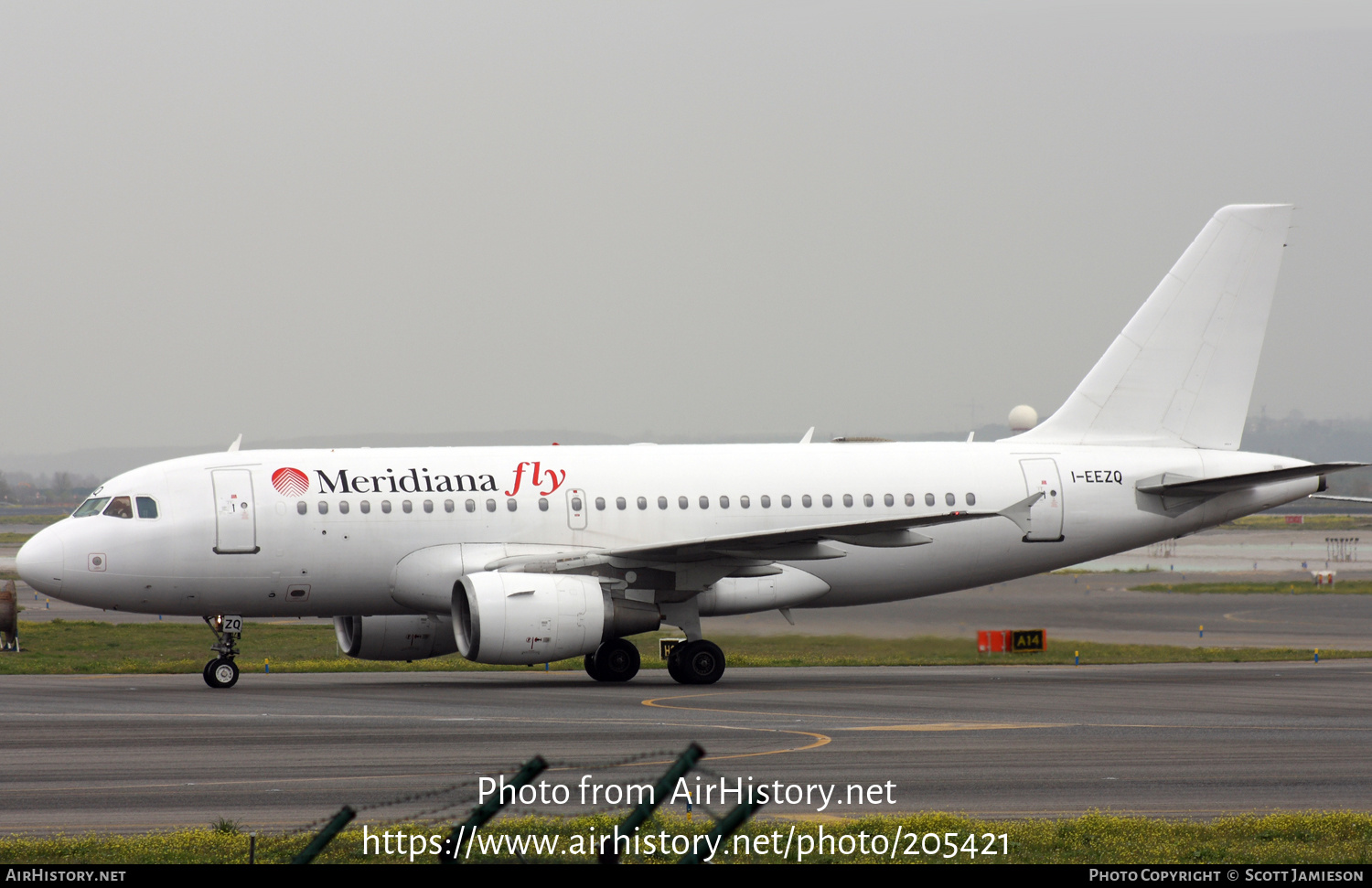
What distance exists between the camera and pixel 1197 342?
108ft

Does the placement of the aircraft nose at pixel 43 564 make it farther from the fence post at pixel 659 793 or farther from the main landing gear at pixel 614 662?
the fence post at pixel 659 793

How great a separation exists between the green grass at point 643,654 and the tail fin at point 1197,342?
555cm

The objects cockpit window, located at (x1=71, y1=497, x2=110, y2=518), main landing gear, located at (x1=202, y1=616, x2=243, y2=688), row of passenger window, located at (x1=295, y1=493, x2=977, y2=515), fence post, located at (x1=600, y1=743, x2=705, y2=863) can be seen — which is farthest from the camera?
row of passenger window, located at (x1=295, y1=493, x2=977, y2=515)

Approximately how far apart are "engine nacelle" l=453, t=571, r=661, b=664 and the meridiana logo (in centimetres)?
382

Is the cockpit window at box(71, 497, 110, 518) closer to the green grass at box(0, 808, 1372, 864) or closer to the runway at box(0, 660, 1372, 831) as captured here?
the runway at box(0, 660, 1372, 831)

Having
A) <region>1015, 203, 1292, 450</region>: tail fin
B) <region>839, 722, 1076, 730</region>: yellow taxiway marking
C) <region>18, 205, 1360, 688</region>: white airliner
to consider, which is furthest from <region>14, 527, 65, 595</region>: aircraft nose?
<region>1015, 203, 1292, 450</region>: tail fin

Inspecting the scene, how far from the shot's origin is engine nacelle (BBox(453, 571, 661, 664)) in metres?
25.5

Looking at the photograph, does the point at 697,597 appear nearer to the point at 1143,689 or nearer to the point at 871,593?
the point at 871,593

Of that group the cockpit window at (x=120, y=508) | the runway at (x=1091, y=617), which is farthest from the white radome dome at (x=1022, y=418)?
the cockpit window at (x=120, y=508)

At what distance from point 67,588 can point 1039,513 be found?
18.9 meters

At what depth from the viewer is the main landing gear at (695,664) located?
91.6ft

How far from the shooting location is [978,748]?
18.6 meters

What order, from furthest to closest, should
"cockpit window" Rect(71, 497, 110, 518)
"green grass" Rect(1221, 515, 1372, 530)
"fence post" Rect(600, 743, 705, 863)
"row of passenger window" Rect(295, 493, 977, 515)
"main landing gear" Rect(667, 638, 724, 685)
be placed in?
"green grass" Rect(1221, 515, 1372, 530), "row of passenger window" Rect(295, 493, 977, 515), "main landing gear" Rect(667, 638, 724, 685), "cockpit window" Rect(71, 497, 110, 518), "fence post" Rect(600, 743, 705, 863)
